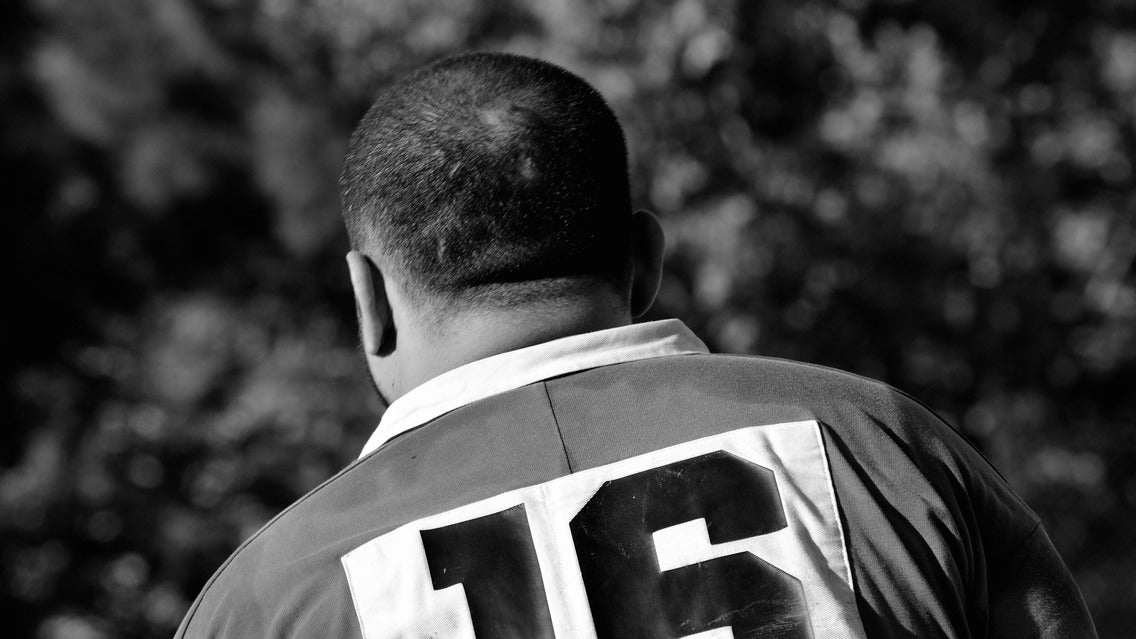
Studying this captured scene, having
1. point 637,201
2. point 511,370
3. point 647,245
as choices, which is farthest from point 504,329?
point 637,201

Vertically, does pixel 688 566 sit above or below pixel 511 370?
below

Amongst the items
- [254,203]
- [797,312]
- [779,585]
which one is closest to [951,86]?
[797,312]

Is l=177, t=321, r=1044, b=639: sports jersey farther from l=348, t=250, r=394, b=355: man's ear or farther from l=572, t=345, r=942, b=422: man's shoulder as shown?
l=348, t=250, r=394, b=355: man's ear

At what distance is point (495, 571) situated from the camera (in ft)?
4.03

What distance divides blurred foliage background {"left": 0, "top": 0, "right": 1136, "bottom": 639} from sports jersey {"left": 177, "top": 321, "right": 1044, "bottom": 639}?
3532mm

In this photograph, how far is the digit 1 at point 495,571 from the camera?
47.7 inches

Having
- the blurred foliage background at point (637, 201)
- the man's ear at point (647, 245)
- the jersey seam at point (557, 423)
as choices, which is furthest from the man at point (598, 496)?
the blurred foliage background at point (637, 201)

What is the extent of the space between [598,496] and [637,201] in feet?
12.7

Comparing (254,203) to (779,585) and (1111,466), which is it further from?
(779,585)

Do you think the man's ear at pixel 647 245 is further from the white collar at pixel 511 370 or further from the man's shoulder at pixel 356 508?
the man's shoulder at pixel 356 508

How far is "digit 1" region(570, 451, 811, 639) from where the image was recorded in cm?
121

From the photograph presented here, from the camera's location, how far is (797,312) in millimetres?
5016

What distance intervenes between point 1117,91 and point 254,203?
13.3 feet

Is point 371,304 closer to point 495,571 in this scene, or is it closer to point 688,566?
point 495,571
